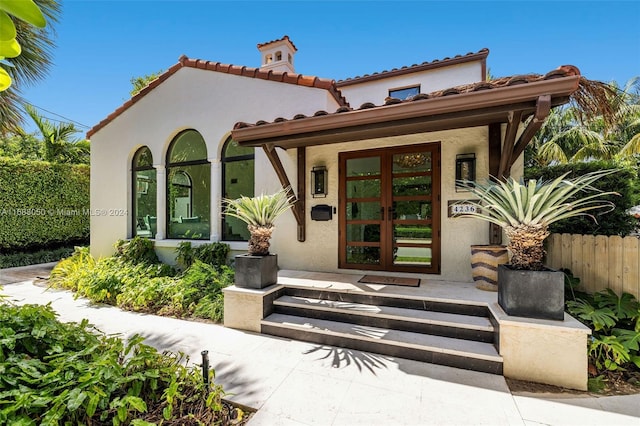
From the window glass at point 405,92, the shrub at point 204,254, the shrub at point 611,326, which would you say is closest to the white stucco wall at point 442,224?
the shrub at point 204,254

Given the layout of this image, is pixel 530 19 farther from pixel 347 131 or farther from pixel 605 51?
pixel 347 131

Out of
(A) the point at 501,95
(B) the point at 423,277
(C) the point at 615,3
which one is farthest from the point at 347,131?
(C) the point at 615,3

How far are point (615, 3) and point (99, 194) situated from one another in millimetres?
13425

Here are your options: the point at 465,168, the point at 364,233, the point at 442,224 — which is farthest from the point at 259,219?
the point at 465,168

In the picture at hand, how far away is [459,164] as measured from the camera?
16.3 feet

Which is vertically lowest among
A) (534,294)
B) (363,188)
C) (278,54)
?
(534,294)

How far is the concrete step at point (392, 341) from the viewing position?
10.4 ft

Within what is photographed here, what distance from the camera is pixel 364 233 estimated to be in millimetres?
5766

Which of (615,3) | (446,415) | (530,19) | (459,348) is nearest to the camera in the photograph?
(446,415)

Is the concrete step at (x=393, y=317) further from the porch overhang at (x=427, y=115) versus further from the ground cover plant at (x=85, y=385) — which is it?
the porch overhang at (x=427, y=115)

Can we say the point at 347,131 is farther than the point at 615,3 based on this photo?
No

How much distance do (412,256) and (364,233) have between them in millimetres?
1024

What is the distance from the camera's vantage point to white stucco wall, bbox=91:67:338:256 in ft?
21.0

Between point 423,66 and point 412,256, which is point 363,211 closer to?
point 412,256
